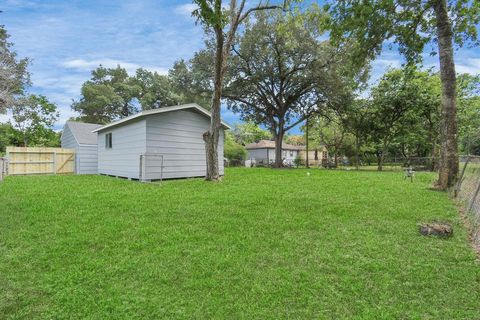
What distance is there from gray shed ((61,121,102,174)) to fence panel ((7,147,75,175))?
1.53 ft

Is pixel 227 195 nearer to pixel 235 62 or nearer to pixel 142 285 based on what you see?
pixel 142 285

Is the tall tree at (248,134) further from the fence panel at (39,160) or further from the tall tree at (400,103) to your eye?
the fence panel at (39,160)

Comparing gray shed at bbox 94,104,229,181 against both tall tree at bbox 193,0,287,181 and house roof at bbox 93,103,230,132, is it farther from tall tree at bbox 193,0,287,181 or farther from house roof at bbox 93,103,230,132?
tall tree at bbox 193,0,287,181

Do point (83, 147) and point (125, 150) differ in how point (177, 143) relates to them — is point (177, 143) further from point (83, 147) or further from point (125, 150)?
point (83, 147)

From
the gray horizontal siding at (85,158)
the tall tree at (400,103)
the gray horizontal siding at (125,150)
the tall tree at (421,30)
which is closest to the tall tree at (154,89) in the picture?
the gray horizontal siding at (85,158)

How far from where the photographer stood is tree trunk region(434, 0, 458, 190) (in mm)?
7211

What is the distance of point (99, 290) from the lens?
2.33 m

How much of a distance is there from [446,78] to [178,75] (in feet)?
53.6

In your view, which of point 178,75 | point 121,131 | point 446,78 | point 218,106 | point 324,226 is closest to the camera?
point 324,226

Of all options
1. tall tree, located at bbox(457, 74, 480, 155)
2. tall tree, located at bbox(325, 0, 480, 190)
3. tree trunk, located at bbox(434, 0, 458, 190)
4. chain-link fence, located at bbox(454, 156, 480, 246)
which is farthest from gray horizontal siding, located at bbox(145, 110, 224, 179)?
tall tree, located at bbox(457, 74, 480, 155)

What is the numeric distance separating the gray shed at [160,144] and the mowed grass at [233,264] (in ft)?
16.8

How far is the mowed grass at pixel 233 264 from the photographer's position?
210cm

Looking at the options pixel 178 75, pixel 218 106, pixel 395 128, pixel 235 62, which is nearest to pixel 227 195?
pixel 218 106

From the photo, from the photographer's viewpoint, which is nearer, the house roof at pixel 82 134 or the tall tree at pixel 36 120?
the house roof at pixel 82 134
